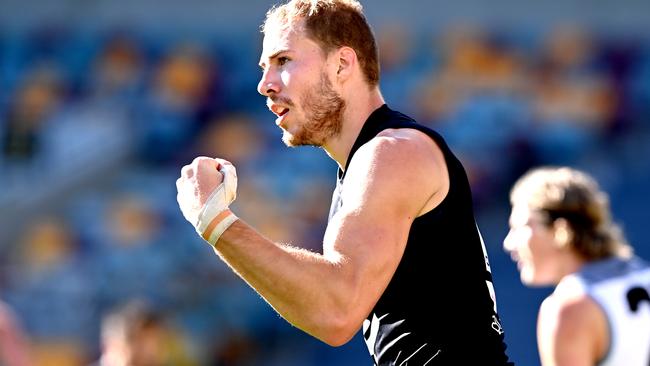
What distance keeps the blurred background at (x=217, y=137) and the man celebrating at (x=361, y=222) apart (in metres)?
8.21

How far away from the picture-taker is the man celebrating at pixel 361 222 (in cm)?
306

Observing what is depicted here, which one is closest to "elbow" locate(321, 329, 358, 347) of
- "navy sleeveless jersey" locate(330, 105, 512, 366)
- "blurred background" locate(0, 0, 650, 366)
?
"navy sleeveless jersey" locate(330, 105, 512, 366)

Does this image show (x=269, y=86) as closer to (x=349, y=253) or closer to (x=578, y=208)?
(x=349, y=253)

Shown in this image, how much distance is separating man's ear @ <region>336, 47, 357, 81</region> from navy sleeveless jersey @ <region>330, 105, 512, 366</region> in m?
0.32

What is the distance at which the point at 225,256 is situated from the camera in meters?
3.13

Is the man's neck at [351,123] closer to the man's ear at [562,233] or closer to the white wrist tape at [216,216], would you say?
the white wrist tape at [216,216]

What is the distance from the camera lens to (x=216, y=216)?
320 cm

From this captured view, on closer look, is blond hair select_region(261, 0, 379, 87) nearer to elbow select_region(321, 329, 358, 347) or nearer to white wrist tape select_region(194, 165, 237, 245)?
white wrist tape select_region(194, 165, 237, 245)

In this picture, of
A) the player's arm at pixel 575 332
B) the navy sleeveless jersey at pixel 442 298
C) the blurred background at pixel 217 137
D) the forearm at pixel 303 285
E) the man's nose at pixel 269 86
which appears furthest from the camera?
the blurred background at pixel 217 137

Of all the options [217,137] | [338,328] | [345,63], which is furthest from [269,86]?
[217,137]

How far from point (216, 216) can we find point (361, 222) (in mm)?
417

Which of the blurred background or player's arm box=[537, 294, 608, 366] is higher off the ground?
player's arm box=[537, 294, 608, 366]

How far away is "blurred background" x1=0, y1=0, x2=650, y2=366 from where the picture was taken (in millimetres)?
12641

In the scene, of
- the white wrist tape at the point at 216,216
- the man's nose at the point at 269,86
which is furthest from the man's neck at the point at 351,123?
the white wrist tape at the point at 216,216
